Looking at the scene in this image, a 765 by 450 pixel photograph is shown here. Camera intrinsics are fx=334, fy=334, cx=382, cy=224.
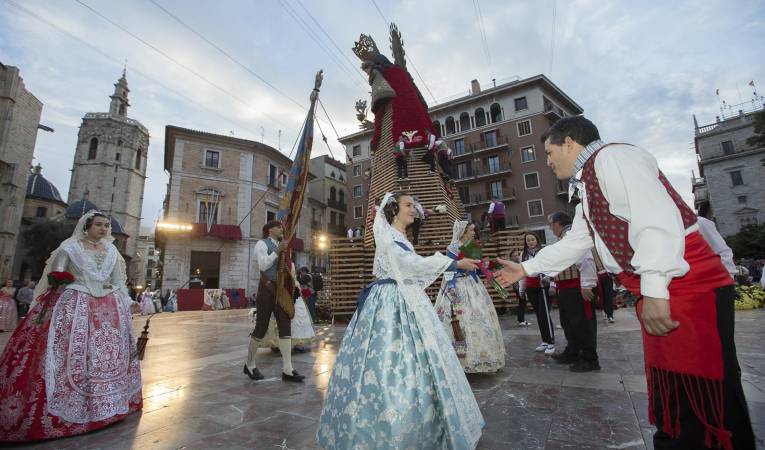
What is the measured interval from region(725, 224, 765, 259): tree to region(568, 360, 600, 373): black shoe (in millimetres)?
31516

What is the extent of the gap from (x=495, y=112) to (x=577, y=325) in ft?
105

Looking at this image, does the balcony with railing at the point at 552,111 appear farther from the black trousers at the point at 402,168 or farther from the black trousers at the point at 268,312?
the black trousers at the point at 268,312

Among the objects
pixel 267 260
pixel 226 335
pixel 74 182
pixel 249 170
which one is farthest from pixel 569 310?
pixel 74 182

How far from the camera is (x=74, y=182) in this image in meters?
44.3

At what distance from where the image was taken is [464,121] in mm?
34219

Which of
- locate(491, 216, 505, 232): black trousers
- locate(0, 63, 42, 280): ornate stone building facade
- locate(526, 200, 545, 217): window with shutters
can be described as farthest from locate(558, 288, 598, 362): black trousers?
locate(0, 63, 42, 280): ornate stone building facade

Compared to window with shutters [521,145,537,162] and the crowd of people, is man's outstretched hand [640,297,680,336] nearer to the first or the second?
the crowd of people

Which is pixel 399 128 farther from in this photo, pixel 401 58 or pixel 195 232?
→ pixel 195 232

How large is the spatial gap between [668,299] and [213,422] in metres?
3.18

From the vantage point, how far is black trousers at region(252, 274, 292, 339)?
13.8 feet

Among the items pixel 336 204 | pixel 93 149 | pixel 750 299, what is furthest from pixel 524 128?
pixel 93 149

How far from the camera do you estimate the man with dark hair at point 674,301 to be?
1.24 metres

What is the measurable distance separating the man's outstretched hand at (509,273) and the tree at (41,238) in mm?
43458

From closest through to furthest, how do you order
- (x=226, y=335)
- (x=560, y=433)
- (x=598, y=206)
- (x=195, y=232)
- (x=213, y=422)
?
1. (x=598, y=206)
2. (x=560, y=433)
3. (x=213, y=422)
4. (x=226, y=335)
5. (x=195, y=232)
